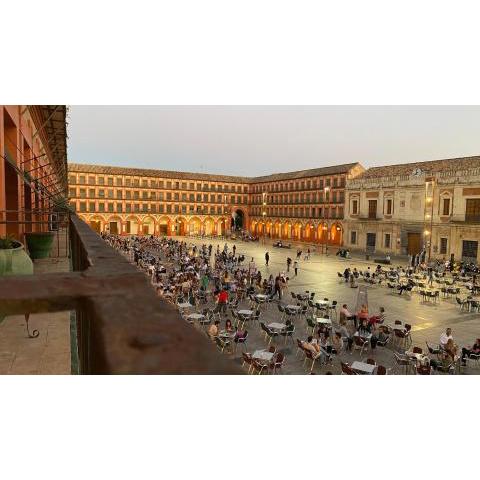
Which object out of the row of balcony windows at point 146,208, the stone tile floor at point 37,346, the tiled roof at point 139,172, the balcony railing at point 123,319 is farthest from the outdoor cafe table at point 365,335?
the tiled roof at point 139,172

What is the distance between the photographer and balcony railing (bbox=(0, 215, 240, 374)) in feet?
2.64

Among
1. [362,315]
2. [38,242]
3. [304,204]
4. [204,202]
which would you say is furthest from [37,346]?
[204,202]

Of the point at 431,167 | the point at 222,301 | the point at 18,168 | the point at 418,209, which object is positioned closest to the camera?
the point at 18,168

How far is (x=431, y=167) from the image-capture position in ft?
124

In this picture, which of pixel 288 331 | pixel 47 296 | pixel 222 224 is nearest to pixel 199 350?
pixel 47 296

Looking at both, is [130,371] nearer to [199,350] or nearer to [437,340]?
[199,350]

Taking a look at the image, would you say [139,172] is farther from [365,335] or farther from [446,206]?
[365,335]

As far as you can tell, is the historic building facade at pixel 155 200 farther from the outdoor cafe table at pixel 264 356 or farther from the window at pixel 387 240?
the outdoor cafe table at pixel 264 356

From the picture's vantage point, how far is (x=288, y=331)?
1229 centimetres

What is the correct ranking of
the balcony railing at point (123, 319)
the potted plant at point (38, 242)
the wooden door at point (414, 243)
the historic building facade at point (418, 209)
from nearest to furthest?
the balcony railing at point (123, 319), the potted plant at point (38, 242), the historic building facade at point (418, 209), the wooden door at point (414, 243)

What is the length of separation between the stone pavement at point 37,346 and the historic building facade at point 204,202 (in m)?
47.4

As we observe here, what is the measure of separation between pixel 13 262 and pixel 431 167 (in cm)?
4080

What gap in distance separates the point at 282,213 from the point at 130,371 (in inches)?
2485

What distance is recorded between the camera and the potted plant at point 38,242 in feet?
28.7
